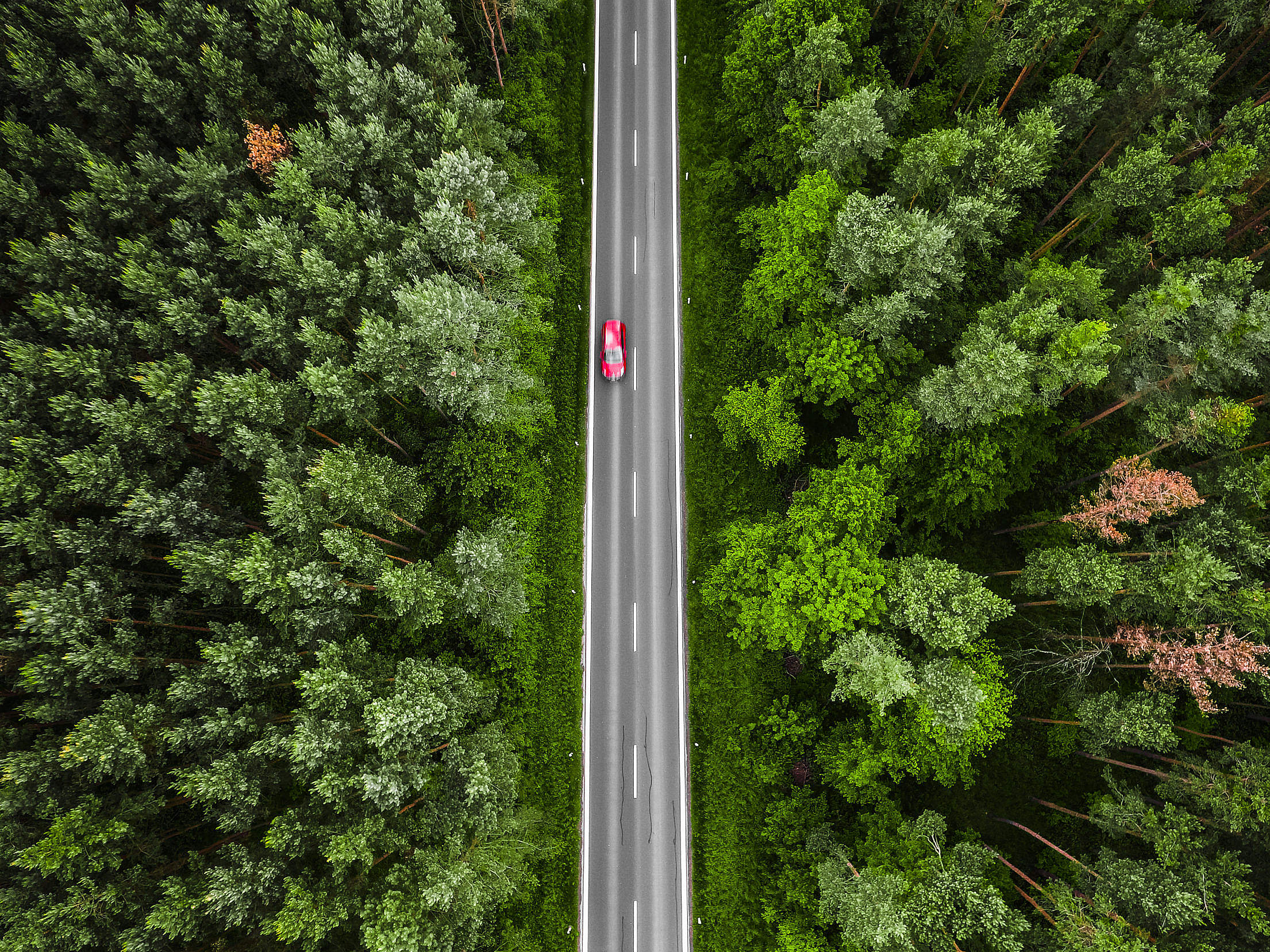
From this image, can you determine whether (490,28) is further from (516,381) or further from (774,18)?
(516,381)

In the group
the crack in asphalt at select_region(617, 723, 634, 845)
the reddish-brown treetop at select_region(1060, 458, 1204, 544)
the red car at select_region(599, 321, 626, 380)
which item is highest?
the red car at select_region(599, 321, 626, 380)

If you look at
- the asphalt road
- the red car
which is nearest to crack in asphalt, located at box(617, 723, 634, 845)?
the asphalt road

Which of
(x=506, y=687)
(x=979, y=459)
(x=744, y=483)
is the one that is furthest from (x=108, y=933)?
(x=979, y=459)

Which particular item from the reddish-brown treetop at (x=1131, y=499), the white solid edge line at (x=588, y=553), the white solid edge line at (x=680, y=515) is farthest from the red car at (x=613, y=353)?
the reddish-brown treetop at (x=1131, y=499)

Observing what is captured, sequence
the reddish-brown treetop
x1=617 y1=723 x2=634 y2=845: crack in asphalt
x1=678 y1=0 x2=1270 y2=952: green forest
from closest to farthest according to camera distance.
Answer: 1. x1=678 y1=0 x2=1270 y2=952: green forest
2. the reddish-brown treetop
3. x1=617 y1=723 x2=634 y2=845: crack in asphalt

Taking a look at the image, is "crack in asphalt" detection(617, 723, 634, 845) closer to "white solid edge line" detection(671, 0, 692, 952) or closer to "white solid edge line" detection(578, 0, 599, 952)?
"white solid edge line" detection(578, 0, 599, 952)

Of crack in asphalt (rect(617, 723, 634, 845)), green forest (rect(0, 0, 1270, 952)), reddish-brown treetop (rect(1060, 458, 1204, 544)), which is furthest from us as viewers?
crack in asphalt (rect(617, 723, 634, 845))

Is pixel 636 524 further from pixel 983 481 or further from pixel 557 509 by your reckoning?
pixel 983 481

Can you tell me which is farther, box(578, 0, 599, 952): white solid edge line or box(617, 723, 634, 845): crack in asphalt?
box(617, 723, 634, 845): crack in asphalt

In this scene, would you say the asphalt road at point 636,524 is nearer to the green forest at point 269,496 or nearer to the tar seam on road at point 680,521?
the tar seam on road at point 680,521
